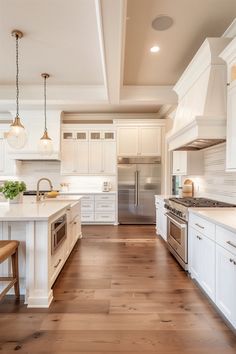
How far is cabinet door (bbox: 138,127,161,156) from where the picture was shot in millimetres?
6031

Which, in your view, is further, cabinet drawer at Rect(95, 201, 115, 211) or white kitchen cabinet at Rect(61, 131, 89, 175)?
white kitchen cabinet at Rect(61, 131, 89, 175)

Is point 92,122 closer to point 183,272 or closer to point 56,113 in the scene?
point 56,113

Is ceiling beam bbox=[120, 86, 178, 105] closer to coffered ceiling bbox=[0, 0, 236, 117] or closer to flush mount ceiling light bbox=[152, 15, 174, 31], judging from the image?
coffered ceiling bbox=[0, 0, 236, 117]

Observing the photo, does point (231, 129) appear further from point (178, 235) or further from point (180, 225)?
point (178, 235)

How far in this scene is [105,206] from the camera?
6.00 m

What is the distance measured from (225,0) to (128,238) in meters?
3.96

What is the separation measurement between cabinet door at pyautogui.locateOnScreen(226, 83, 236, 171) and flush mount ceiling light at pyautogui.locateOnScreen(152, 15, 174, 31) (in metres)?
1.08

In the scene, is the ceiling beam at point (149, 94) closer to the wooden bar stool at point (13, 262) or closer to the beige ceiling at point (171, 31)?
the beige ceiling at point (171, 31)

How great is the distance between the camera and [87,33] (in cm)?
302

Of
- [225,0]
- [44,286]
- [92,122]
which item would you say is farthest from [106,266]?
[92,122]

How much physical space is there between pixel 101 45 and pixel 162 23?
2.54ft

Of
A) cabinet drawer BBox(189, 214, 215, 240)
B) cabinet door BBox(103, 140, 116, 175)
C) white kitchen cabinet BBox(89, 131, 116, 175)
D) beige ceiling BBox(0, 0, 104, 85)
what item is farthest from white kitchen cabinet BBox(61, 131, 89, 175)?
cabinet drawer BBox(189, 214, 215, 240)

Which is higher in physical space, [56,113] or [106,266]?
[56,113]

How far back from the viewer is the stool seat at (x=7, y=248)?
2010 mm
